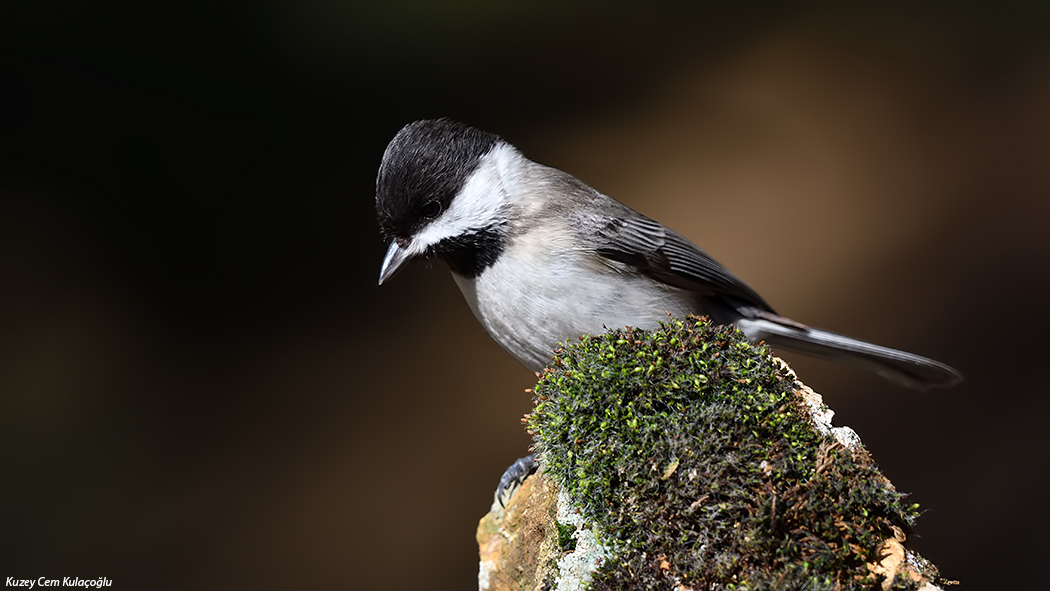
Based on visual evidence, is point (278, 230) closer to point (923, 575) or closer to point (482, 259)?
point (482, 259)

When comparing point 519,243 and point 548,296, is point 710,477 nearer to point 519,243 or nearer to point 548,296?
point 548,296

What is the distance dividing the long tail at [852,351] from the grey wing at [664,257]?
116 millimetres

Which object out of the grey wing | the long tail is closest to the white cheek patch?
the grey wing

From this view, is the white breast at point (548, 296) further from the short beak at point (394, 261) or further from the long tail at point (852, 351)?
the long tail at point (852, 351)

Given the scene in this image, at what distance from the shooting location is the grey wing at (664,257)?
2.13m

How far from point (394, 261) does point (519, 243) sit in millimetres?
355

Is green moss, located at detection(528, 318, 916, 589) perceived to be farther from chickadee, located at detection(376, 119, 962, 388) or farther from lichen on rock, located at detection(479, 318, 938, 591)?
chickadee, located at detection(376, 119, 962, 388)

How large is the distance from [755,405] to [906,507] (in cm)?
36

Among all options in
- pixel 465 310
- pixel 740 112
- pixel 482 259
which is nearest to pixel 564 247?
pixel 482 259

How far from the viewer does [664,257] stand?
7.20 ft

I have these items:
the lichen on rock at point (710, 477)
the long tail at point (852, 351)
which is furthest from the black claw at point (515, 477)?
the long tail at point (852, 351)

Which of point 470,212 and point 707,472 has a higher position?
point 470,212

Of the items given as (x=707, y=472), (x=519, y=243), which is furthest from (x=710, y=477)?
(x=519, y=243)

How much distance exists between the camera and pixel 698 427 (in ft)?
4.55
